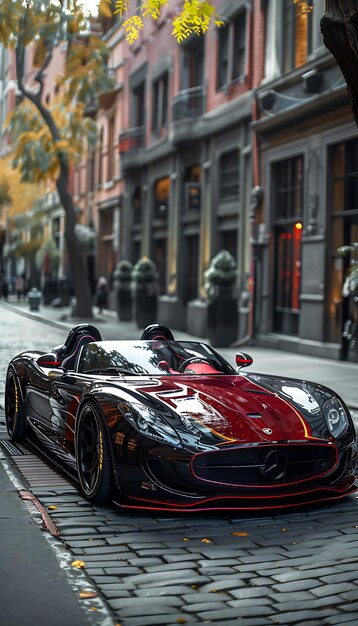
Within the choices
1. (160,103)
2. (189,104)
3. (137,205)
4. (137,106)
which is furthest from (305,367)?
(137,106)

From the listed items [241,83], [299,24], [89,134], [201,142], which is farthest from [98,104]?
[299,24]

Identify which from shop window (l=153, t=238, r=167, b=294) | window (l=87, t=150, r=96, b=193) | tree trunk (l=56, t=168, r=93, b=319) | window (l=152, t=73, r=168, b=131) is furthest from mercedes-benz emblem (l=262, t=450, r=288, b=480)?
window (l=87, t=150, r=96, b=193)

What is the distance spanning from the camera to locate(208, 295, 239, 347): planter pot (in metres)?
22.2

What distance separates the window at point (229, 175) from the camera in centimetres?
2569

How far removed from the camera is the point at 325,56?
63.6 feet

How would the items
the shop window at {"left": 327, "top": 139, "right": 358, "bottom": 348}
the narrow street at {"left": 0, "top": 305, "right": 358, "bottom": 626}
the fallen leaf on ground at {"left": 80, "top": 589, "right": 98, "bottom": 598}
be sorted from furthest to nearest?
1. the shop window at {"left": 327, "top": 139, "right": 358, "bottom": 348}
2. the fallen leaf on ground at {"left": 80, "top": 589, "right": 98, "bottom": 598}
3. the narrow street at {"left": 0, "top": 305, "right": 358, "bottom": 626}

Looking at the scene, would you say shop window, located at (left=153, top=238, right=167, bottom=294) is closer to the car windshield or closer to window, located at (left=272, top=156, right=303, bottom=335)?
window, located at (left=272, top=156, right=303, bottom=335)

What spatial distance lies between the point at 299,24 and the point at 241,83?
3379 mm

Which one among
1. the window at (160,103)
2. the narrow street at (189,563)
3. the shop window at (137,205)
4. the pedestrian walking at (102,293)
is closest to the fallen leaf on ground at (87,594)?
the narrow street at (189,563)

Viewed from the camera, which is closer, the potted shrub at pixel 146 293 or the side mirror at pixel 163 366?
the side mirror at pixel 163 366

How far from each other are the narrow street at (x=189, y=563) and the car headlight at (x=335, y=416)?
53 cm

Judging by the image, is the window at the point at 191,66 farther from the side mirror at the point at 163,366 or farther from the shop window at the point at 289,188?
the side mirror at the point at 163,366

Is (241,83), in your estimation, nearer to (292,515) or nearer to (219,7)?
(219,7)

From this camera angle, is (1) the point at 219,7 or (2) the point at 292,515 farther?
(1) the point at 219,7
